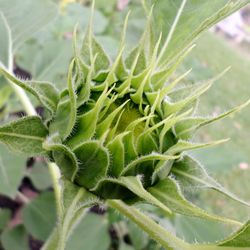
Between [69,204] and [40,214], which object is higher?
[69,204]

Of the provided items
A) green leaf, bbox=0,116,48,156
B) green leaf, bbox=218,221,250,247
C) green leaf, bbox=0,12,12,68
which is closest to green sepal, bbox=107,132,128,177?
green leaf, bbox=0,116,48,156

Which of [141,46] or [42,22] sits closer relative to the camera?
[141,46]

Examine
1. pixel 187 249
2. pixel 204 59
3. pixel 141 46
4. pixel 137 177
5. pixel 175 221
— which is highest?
pixel 141 46

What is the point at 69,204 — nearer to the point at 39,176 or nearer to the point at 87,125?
the point at 87,125

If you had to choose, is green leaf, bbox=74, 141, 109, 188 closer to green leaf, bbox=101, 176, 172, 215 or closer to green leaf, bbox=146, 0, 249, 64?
green leaf, bbox=101, 176, 172, 215

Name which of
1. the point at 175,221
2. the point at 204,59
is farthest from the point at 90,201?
the point at 204,59

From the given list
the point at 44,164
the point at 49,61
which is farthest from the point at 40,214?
the point at 49,61

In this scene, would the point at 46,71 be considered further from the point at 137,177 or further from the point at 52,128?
the point at 137,177
